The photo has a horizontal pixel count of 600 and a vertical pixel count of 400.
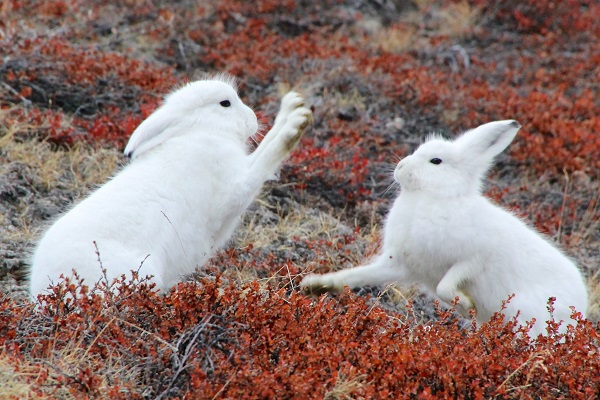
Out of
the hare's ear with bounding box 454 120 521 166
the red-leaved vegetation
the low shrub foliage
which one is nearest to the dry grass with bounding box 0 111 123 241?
the red-leaved vegetation

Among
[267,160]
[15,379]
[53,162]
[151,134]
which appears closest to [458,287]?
[267,160]

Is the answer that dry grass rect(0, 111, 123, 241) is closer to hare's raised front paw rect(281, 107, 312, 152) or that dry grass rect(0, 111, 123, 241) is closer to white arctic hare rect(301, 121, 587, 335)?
hare's raised front paw rect(281, 107, 312, 152)

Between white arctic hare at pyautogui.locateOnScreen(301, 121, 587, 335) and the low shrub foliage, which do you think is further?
white arctic hare at pyautogui.locateOnScreen(301, 121, 587, 335)

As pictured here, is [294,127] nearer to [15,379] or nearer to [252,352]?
[252,352]

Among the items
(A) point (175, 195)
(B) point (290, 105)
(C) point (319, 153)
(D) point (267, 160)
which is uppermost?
(B) point (290, 105)

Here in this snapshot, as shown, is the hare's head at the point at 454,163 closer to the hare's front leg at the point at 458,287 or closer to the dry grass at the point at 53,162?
the hare's front leg at the point at 458,287

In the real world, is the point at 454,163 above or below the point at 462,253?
above

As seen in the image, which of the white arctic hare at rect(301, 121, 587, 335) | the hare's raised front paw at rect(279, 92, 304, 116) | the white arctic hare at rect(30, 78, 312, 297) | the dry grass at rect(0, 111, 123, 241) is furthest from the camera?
the dry grass at rect(0, 111, 123, 241)

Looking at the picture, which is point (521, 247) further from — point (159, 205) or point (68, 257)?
point (68, 257)

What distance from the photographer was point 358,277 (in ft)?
18.3

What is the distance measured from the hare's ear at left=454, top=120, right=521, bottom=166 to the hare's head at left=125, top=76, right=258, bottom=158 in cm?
159

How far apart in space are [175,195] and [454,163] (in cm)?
198

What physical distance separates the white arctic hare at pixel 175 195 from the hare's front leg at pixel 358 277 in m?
0.72

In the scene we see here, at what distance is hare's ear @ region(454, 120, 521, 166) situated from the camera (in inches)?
226
